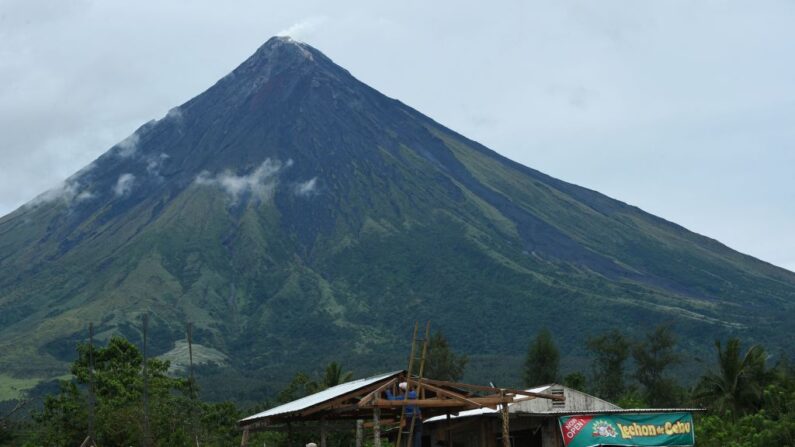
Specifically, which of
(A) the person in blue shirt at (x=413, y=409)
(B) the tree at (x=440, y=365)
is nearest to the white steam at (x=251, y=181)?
(B) the tree at (x=440, y=365)

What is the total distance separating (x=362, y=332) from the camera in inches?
5487

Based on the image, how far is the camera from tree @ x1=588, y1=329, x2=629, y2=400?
66875 millimetres

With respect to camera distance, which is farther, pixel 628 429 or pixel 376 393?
pixel 628 429

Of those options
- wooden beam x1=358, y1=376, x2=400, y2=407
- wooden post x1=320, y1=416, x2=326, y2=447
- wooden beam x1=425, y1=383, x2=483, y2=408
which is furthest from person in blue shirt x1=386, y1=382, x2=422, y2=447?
wooden post x1=320, y1=416, x2=326, y2=447

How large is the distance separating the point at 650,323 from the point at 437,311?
28218mm

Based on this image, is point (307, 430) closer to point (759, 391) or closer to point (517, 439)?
point (517, 439)

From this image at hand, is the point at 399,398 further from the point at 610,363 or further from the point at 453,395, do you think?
the point at 610,363

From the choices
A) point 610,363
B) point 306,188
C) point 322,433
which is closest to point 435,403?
point 322,433

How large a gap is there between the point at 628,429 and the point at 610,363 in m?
41.5

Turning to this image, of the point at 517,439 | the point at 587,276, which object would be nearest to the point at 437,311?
the point at 587,276

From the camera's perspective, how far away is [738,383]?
4222cm

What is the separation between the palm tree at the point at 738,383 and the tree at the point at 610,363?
2326 cm

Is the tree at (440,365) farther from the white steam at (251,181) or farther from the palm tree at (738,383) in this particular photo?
the white steam at (251,181)

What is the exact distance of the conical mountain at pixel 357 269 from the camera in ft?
440
